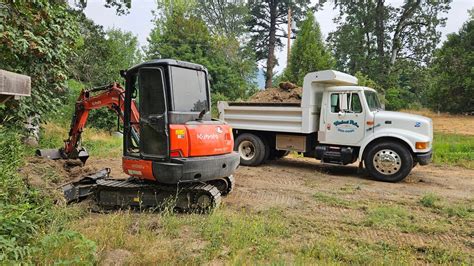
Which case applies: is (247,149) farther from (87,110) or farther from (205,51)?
(205,51)

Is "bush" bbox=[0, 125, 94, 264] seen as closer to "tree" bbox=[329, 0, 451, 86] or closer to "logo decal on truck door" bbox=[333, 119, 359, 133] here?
"logo decal on truck door" bbox=[333, 119, 359, 133]

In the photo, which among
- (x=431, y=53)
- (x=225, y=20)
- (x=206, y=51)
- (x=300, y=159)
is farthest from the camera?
(x=225, y=20)

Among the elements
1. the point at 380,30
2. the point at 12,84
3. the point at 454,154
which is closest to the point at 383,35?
the point at 380,30

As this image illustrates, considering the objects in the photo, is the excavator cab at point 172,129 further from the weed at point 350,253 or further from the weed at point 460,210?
the weed at point 460,210

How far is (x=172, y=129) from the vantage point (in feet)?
16.9

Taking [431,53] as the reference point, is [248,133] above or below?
below

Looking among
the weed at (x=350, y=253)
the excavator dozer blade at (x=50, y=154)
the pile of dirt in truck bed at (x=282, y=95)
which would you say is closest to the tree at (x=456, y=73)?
the pile of dirt in truck bed at (x=282, y=95)

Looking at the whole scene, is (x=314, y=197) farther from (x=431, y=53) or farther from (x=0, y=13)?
(x=431, y=53)

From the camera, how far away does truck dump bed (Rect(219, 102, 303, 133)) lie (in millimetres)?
9148

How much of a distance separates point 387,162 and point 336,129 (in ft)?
4.73

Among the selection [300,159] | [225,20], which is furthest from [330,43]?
[300,159]

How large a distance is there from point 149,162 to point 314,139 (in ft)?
17.5

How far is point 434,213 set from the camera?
5656 mm

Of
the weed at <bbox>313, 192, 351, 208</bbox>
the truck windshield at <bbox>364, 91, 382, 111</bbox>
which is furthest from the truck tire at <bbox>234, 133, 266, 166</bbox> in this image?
the weed at <bbox>313, 192, 351, 208</bbox>
